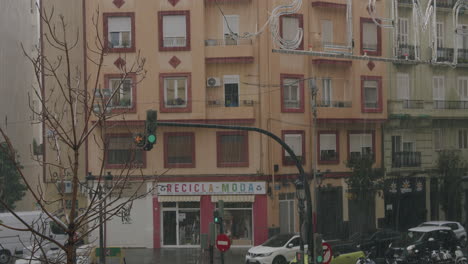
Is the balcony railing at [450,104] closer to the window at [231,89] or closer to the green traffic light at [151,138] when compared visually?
the window at [231,89]

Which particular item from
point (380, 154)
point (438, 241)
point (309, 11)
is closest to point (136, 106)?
point (309, 11)

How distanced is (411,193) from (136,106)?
42.1 feet

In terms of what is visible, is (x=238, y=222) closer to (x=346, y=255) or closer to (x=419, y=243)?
(x=346, y=255)

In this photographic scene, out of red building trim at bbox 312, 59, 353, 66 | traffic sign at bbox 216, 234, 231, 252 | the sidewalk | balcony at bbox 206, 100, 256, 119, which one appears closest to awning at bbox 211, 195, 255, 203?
the sidewalk

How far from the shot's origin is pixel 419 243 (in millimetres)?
24031

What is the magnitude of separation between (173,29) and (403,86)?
10648 millimetres

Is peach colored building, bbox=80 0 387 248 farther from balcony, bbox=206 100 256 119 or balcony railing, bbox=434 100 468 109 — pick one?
balcony railing, bbox=434 100 468 109

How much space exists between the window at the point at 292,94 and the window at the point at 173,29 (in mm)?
4787

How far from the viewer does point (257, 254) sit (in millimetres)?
23938

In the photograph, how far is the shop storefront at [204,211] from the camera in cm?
2912

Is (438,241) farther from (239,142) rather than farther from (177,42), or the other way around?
(177,42)

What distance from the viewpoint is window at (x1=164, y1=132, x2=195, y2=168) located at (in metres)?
29.7

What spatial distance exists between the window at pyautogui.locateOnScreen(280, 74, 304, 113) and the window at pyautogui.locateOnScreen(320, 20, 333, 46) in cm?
193

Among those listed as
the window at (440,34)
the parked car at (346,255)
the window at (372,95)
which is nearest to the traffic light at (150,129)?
the parked car at (346,255)
